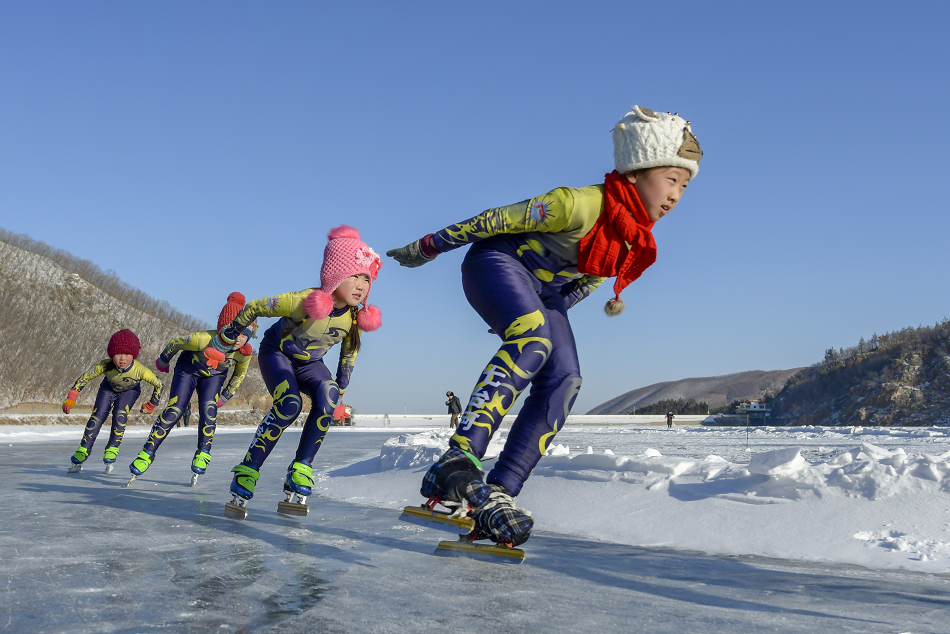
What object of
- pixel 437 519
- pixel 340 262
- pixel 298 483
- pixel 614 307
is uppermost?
pixel 340 262

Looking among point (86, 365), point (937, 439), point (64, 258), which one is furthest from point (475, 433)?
point (64, 258)

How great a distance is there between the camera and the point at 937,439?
1491cm

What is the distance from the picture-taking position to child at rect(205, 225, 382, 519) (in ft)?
14.2

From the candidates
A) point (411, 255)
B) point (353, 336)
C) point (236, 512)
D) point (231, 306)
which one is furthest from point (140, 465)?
point (411, 255)

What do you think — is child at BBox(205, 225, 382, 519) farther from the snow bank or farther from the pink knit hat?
the snow bank

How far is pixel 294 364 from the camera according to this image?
4.60 m

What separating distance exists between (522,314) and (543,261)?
29cm

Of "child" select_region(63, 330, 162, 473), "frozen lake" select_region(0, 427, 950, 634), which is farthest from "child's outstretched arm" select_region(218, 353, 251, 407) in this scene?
"frozen lake" select_region(0, 427, 950, 634)

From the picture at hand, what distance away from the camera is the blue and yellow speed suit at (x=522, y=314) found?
2.56 m

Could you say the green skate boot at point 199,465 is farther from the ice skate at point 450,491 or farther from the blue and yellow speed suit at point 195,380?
the ice skate at point 450,491

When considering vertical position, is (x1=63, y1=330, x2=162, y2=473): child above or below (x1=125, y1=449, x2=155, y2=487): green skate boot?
above

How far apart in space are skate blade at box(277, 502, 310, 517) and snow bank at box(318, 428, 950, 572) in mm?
1378

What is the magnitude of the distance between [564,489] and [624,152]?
251 cm

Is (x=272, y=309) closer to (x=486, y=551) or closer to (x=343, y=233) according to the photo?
(x=343, y=233)
